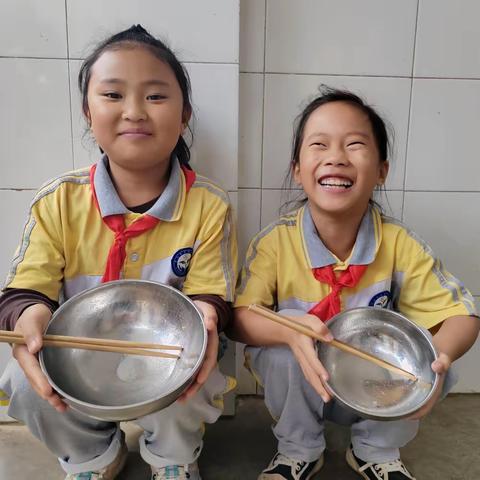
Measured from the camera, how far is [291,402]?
2.92 ft

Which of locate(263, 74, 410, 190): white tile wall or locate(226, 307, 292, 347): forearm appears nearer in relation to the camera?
locate(226, 307, 292, 347): forearm

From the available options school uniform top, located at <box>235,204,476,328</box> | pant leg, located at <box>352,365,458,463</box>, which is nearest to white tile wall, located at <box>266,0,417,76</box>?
school uniform top, located at <box>235,204,476,328</box>

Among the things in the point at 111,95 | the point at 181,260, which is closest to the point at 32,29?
the point at 111,95

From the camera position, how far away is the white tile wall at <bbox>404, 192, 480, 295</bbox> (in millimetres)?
1151

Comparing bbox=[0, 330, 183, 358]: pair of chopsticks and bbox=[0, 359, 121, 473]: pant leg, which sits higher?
bbox=[0, 330, 183, 358]: pair of chopsticks

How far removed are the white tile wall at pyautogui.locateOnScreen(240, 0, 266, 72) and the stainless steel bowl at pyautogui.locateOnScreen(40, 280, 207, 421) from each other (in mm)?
566

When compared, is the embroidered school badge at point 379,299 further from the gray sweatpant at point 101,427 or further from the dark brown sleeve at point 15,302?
the dark brown sleeve at point 15,302

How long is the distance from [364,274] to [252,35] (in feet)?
1.85

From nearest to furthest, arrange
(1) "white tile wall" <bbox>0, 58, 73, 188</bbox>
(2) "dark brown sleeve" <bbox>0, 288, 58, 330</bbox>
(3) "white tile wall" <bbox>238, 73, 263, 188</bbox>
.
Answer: (2) "dark brown sleeve" <bbox>0, 288, 58, 330</bbox>
(1) "white tile wall" <bbox>0, 58, 73, 188</bbox>
(3) "white tile wall" <bbox>238, 73, 263, 188</bbox>

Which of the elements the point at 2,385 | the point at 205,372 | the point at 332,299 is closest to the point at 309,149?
the point at 332,299

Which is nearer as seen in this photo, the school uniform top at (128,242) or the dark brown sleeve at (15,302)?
the dark brown sleeve at (15,302)

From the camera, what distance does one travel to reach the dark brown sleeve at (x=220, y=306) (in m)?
0.85

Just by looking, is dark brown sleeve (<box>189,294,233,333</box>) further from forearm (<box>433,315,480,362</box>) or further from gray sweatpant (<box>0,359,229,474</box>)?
forearm (<box>433,315,480,362</box>)

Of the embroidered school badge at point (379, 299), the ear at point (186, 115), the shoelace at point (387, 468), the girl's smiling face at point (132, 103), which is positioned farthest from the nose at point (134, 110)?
the shoelace at point (387, 468)
